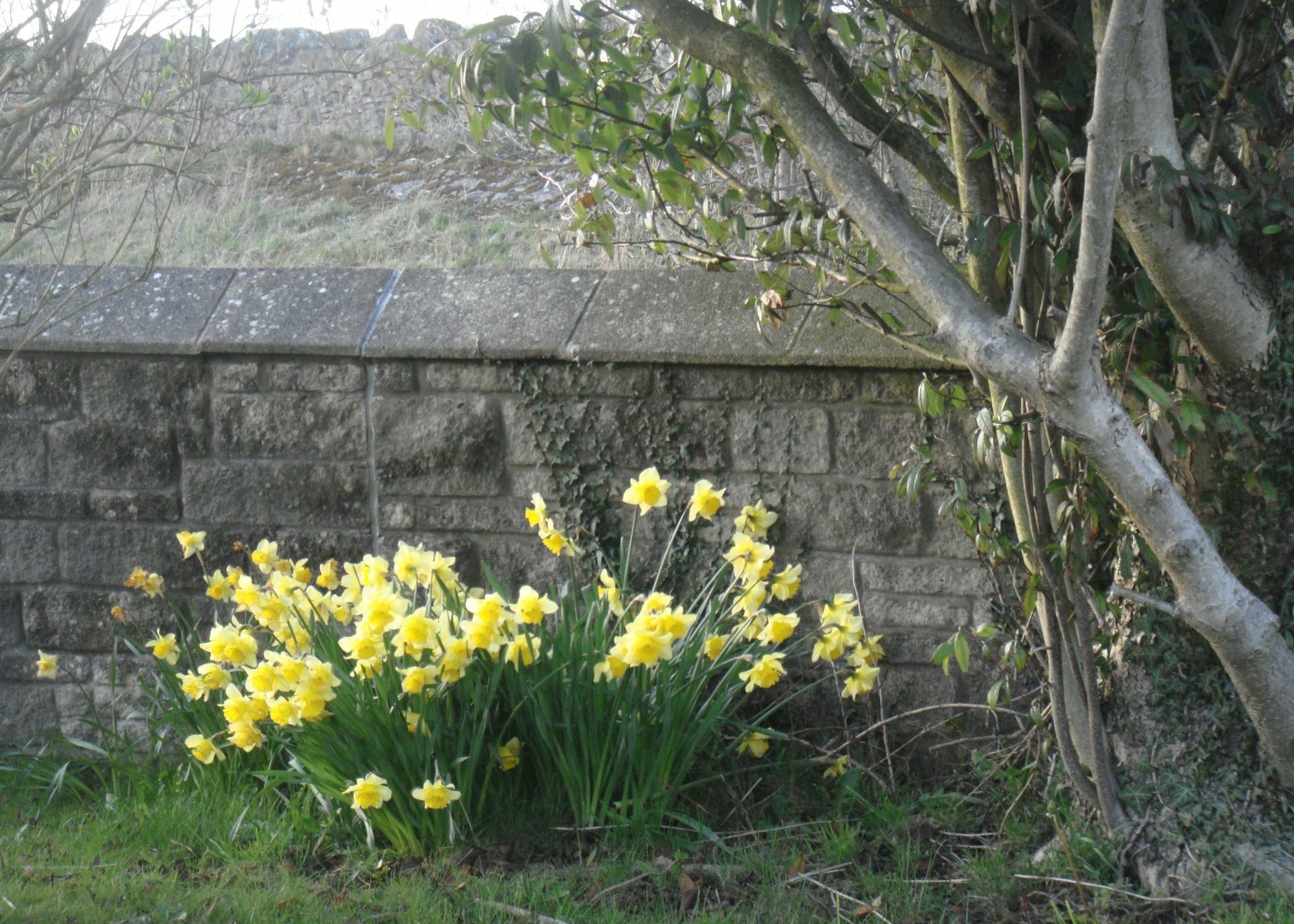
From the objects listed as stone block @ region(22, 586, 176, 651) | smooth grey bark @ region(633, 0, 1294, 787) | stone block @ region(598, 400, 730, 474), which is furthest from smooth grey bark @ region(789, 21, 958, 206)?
stone block @ region(22, 586, 176, 651)

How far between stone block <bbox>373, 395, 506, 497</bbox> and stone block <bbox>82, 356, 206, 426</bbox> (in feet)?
2.01

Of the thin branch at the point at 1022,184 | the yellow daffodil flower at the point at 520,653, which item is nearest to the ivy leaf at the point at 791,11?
the thin branch at the point at 1022,184

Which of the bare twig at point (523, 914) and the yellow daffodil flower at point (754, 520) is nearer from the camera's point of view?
the bare twig at point (523, 914)

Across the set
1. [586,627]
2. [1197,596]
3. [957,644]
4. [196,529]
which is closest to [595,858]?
[586,627]

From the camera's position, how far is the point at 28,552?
389 cm

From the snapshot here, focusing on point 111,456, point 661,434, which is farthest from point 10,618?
point 661,434

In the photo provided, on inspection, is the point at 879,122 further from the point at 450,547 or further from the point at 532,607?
the point at 450,547

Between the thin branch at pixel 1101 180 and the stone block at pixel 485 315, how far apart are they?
166 cm

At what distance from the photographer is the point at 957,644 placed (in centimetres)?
266

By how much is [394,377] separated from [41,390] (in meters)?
1.22

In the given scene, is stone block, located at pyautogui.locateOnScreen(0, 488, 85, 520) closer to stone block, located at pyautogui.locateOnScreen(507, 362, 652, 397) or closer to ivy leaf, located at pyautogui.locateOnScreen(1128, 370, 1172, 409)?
stone block, located at pyautogui.locateOnScreen(507, 362, 652, 397)

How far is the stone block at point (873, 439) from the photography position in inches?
126

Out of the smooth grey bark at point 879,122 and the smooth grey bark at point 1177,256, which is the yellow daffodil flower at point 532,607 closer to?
the smooth grey bark at point 879,122

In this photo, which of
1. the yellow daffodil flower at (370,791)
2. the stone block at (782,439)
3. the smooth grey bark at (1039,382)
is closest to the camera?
the smooth grey bark at (1039,382)
